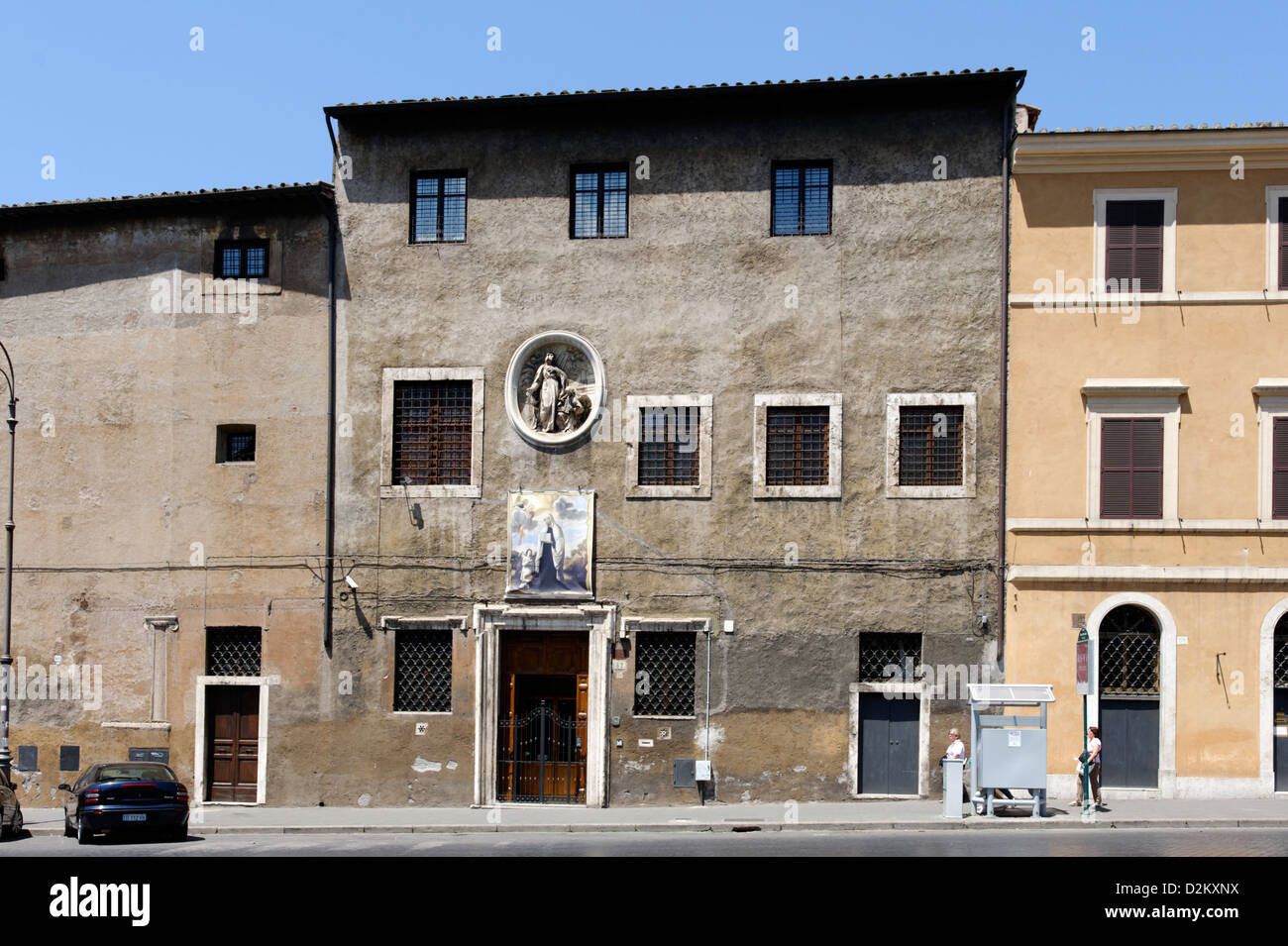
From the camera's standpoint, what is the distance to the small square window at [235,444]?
94.4 ft

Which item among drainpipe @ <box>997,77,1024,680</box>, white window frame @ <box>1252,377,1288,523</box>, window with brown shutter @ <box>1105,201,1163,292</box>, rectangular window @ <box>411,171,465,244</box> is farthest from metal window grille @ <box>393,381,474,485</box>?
white window frame @ <box>1252,377,1288,523</box>

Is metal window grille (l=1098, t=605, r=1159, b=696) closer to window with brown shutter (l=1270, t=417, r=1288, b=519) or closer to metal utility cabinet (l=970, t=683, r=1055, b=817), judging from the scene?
metal utility cabinet (l=970, t=683, r=1055, b=817)

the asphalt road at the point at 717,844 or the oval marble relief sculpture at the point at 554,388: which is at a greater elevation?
the oval marble relief sculpture at the point at 554,388

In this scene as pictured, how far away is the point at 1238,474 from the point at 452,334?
14668 millimetres

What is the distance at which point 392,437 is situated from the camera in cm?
2791

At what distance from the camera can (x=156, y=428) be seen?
1141 inches

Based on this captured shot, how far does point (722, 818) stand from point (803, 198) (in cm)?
1150

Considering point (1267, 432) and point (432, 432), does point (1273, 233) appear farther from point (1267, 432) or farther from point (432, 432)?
point (432, 432)

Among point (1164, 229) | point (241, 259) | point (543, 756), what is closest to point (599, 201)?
point (241, 259)

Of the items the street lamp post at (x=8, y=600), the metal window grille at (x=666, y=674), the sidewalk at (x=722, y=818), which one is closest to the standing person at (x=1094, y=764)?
the sidewalk at (x=722, y=818)

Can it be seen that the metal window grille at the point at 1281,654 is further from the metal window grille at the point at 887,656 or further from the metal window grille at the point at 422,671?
the metal window grille at the point at 422,671

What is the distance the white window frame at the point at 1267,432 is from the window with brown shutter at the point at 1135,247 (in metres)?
2.59

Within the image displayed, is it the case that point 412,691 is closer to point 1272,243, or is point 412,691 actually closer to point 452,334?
point 452,334

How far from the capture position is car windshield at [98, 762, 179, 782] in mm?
22703
